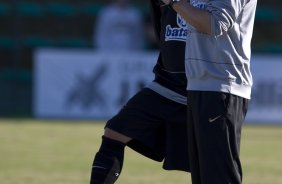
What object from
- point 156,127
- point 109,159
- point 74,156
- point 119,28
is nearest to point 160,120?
point 156,127

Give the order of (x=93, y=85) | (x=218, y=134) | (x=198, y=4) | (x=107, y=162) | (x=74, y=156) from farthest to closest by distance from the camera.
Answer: (x=93, y=85) < (x=74, y=156) < (x=107, y=162) < (x=198, y=4) < (x=218, y=134)

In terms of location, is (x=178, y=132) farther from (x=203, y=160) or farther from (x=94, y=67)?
(x=94, y=67)

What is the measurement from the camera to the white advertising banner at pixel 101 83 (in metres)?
15.0

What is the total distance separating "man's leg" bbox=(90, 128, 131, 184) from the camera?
6.51m

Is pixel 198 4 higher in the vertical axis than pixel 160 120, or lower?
higher

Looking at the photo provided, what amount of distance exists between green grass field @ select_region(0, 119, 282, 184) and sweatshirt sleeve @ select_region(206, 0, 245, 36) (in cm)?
367

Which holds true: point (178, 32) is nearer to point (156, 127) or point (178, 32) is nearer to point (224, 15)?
point (156, 127)

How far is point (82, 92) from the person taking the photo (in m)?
15.1

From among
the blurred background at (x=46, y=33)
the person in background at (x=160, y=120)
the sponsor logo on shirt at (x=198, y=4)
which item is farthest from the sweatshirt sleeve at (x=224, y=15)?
the blurred background at (x=46, y=33)

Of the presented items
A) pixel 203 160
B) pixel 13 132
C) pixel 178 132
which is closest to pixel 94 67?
pixel 13 132

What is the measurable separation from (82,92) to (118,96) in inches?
23.6

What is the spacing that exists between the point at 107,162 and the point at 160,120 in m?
0.53

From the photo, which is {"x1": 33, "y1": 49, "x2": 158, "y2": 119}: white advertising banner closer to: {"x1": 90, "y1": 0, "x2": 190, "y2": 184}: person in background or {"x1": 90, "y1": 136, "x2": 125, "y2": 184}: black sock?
{"x1": 90, "y1": 0, "x2": 190, "y2": 184}: person in background

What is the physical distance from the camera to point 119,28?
16234 mm
